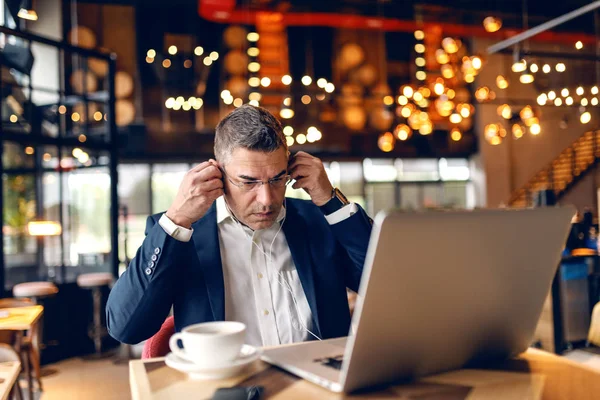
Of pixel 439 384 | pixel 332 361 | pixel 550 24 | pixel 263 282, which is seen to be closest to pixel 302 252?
pixel 263 282

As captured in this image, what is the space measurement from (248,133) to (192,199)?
246mm

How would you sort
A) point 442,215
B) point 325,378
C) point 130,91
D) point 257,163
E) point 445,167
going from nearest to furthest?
point 442,215, point 325,378, point 257,163, point 130,91, point 445,167

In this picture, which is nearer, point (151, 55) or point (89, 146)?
point (89, 146)

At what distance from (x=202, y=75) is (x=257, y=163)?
9637 mm

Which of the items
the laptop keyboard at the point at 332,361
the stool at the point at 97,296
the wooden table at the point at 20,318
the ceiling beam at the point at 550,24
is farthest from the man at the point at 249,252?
the stool at the point at 97,296

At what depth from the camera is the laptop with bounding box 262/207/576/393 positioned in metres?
0.82

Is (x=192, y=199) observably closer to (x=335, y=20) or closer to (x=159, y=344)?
(x=159, y=344)

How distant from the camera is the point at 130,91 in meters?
10.3

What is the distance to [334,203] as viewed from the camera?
5.60 feet

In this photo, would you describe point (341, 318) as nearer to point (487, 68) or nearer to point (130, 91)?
point (130, 91)

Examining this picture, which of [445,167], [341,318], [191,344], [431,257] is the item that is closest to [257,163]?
[341,318]

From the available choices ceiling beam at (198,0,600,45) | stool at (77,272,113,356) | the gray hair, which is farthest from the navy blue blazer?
ceiling beam at (198,0,600,45)

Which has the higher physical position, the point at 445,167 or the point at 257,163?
the point at 445,167

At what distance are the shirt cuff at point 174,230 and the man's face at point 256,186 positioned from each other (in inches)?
7.6
